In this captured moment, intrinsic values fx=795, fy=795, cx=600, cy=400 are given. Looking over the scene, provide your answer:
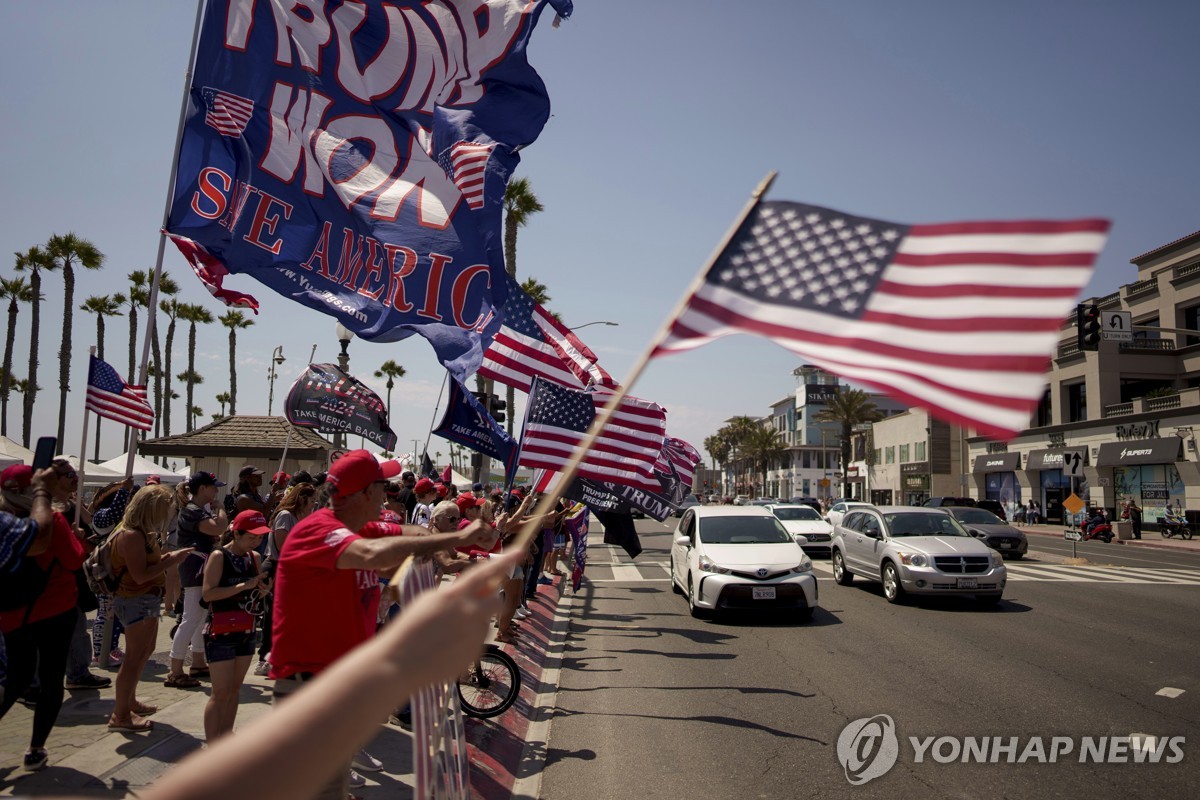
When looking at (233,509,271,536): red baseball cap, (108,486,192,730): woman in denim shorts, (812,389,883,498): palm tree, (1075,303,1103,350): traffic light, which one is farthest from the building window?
(108,486,192,730): woman in denim shorts

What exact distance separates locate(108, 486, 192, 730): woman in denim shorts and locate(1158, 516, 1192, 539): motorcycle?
39.0m

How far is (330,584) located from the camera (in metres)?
3.51

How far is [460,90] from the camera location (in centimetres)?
1014

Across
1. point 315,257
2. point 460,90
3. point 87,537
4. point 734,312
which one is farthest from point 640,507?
point 734,312

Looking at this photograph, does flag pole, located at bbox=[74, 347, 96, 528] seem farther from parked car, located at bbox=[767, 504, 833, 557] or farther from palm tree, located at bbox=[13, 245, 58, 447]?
palm tree, located at bbox=[13, 245, 58, 447]

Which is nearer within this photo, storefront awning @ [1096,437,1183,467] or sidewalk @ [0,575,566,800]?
sidewalk @ [0,575,566,800]

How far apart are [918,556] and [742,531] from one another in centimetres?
291

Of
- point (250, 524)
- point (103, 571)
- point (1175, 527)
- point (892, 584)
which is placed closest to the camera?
point (250, 524)

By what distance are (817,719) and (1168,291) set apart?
149 feet

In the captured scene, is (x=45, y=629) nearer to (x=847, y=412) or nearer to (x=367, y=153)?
(x=367, y=153)

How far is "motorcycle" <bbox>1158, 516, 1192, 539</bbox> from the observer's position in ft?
109

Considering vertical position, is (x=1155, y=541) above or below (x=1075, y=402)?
below

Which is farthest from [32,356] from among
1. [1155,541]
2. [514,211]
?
[1155,541]

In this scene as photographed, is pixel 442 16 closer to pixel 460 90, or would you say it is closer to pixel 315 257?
pixel 460 90
